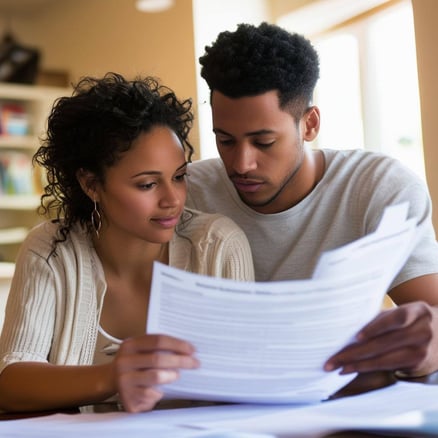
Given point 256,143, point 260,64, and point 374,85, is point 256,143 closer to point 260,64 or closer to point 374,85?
point 260,64

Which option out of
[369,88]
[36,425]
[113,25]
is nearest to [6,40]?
[113,25]

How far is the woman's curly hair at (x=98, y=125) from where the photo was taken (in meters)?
1.38

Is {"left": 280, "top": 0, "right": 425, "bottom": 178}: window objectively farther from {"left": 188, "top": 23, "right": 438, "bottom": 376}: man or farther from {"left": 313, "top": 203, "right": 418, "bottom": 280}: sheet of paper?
{"left": 313, "top": 203, "right": 418, "bottom": 280}: sheet of paper

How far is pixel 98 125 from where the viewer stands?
141cm

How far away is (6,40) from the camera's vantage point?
521cm

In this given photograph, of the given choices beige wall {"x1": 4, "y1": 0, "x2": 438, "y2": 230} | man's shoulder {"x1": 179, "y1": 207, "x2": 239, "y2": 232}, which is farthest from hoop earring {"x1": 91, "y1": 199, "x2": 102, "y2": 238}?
beige wall {"x1": 4, "y1": 0, "x2": 438, "y2": 230}

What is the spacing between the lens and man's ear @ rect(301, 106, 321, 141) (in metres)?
1.59

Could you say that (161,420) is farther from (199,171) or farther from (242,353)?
(199,171)

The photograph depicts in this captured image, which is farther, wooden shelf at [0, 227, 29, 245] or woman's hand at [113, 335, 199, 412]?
wooden shelf at [0, 227, 29, 245]

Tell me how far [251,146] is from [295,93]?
0.55 ft

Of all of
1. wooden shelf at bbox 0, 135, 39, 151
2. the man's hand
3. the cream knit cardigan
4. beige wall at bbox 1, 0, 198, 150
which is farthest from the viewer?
wooden shelf at bbox 0, 135, 39, 151

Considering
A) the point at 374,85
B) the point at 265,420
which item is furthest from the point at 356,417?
the point at 374,85

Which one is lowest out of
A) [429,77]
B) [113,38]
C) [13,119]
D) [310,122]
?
[310,122]

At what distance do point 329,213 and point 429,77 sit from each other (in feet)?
4.47
